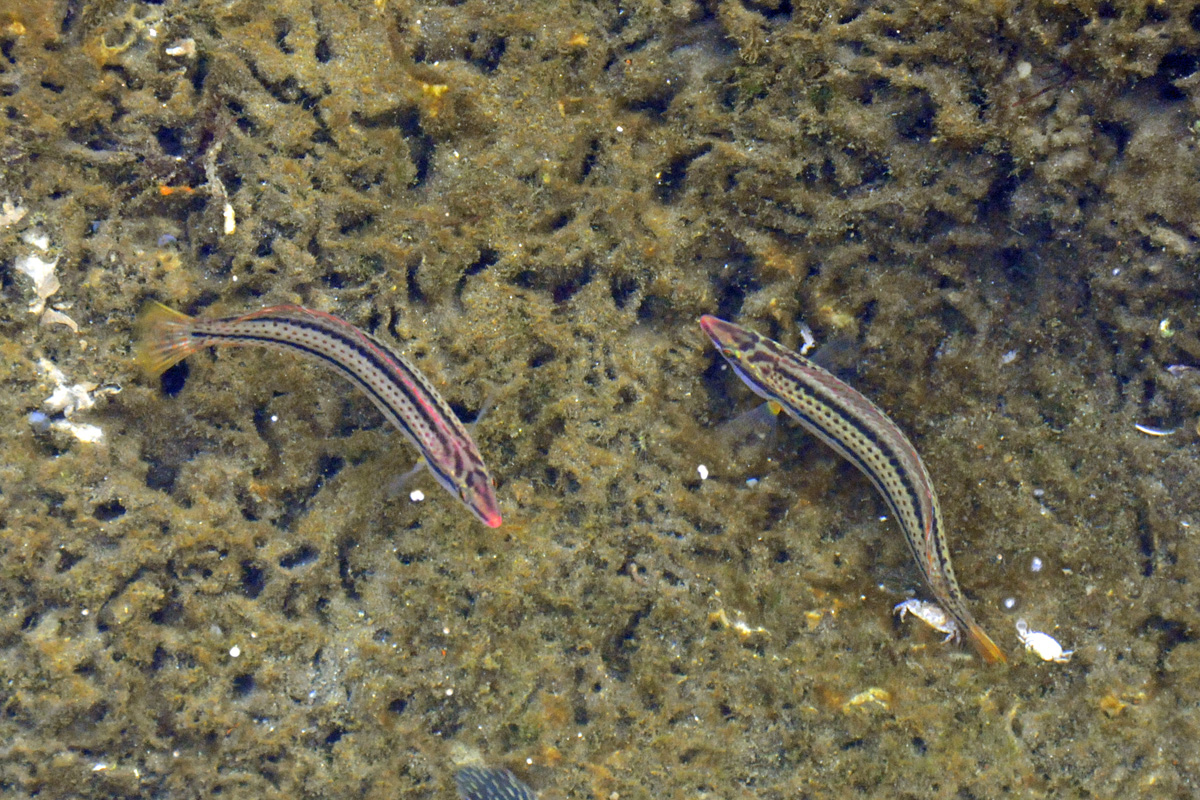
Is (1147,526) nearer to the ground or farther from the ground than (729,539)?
farther from the ground

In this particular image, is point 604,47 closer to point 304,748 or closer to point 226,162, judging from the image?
point 226,162

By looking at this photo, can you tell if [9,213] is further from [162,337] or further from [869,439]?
[869,439]

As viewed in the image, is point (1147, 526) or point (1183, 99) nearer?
point (1183, 99)

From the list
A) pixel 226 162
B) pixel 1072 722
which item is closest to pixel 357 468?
pixel 226 162

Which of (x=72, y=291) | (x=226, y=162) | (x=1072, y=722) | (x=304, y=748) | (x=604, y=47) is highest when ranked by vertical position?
(x=604, y=47)

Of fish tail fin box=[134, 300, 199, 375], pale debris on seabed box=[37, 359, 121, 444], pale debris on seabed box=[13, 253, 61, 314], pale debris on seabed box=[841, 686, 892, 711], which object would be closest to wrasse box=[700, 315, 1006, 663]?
pale debris on seabed box=[841, 686, 892, 711]

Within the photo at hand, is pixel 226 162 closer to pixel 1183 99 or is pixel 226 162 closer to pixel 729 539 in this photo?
pixel 729 539
